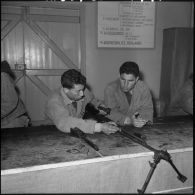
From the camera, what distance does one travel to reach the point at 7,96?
9.98 ft

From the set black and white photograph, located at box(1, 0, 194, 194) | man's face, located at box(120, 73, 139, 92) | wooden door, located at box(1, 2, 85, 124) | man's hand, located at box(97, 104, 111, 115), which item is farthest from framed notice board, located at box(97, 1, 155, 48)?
man's hand, located at box(97, 104, 111, 115)

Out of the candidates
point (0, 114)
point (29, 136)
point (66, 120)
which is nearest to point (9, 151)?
point (29, 136)

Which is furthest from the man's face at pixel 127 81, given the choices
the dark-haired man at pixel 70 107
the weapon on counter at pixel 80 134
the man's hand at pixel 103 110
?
the weapon on counter at pixel 80 134

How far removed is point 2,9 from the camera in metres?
5.27

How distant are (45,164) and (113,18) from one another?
14.9 feet

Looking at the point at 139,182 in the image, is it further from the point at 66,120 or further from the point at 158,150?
the point at 66,120

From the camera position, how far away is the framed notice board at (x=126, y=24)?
577cm

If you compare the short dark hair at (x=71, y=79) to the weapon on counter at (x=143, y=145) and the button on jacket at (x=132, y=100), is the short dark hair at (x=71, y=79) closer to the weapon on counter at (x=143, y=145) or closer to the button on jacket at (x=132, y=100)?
the weapon on counter at (x=143, y=145)

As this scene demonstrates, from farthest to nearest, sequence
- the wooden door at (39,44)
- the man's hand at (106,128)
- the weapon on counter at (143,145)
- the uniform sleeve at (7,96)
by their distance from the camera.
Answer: the wooden door at (39,44) < the uniform sleeve at (7,96) < the man's hand at (106,128) < the weapon on counter at (143,145)

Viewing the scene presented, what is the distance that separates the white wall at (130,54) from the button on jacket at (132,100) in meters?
2.37

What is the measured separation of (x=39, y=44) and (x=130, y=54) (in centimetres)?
212

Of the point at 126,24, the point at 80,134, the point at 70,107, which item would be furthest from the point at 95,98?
the point at 126,24

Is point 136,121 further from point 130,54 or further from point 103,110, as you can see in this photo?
point 130,54

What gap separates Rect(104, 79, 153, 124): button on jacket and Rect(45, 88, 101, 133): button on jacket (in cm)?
54
